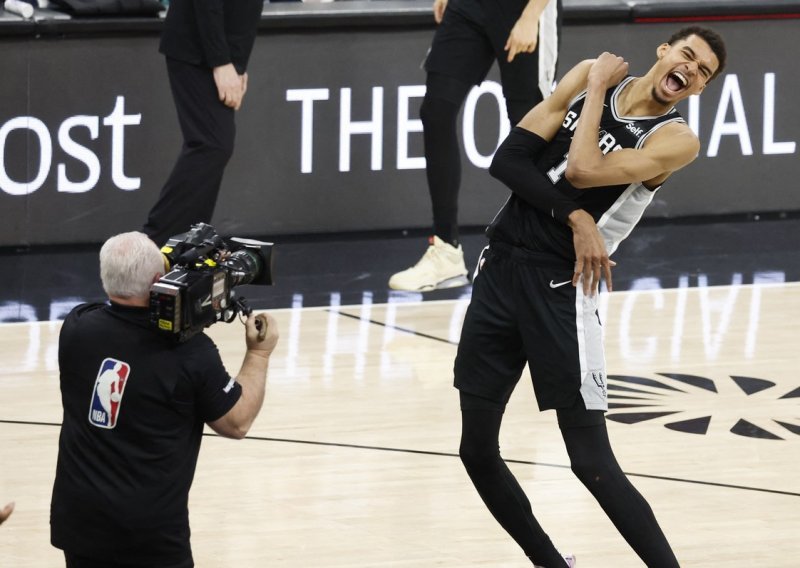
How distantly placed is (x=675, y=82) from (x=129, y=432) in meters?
1.60

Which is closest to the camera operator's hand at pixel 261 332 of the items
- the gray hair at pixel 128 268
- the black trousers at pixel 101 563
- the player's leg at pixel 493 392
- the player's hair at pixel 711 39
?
the gray hair at pixel 128 268

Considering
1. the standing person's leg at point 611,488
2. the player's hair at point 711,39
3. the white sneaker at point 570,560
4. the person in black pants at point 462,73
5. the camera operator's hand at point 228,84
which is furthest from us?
the person in black pants at point 462,73

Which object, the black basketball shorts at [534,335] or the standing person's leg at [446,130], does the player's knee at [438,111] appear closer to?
the standing person's leg at [446,130]

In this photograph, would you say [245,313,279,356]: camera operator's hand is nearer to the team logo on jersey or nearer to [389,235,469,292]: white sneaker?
the team logo on jersey

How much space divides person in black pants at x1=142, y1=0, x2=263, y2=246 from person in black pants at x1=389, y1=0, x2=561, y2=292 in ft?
2.91

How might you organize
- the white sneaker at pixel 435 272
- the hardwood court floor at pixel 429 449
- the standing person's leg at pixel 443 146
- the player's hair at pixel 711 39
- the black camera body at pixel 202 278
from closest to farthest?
the black camera body at pixel 202 278, the player's hair at pixel 711 39, the hardwood court floor at pixel 429 449, the standing person's leg at pixel 443 146, the white sneaker at pixel 435 272

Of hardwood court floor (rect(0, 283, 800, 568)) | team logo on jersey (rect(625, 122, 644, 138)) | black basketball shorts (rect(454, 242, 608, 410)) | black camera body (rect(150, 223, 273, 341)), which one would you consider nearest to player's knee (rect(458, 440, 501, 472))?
black basketball shorts (rect(454, 242, 608, 410))

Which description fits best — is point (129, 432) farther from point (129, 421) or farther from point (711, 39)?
point (711, 39)

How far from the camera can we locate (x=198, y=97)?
24.2ft

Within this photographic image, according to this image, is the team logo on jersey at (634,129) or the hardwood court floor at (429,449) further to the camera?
the hardwood court floor at (429,449)

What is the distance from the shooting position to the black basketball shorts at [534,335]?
13.8 ft

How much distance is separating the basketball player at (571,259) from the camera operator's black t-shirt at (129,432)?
0.92 meters

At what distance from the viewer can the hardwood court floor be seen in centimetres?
472

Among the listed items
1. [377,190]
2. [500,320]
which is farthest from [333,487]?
[377,190]
